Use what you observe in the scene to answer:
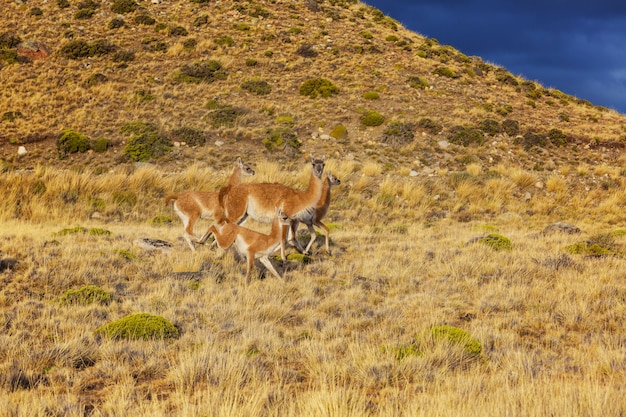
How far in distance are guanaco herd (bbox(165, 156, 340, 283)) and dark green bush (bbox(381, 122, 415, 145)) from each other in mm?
16772

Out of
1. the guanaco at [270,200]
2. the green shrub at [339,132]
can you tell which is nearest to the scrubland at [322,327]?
the guanaco at [270,200]

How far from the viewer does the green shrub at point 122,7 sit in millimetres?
45000

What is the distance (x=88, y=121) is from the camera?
97.5ft

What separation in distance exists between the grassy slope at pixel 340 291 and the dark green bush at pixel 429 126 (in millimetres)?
555

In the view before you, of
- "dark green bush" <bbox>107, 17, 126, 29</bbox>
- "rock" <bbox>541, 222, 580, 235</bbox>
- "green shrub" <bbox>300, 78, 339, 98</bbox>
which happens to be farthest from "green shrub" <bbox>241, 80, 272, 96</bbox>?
"rock" <bbox>541, 222, 580, 235</bbox>

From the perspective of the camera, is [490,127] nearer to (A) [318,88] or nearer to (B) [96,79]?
(A) [318,88]

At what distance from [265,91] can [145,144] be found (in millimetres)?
10302

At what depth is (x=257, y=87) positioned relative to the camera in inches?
1348

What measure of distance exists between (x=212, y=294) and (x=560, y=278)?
6363 mm

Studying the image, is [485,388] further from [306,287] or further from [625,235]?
[625,235]

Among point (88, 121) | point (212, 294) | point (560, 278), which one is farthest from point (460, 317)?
point (88, 121)

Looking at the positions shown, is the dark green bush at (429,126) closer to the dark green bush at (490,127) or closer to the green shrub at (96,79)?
the dark green bush at (490,127)

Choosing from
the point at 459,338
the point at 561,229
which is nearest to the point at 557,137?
the point at 561,229

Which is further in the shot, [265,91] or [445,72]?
[445,72]
